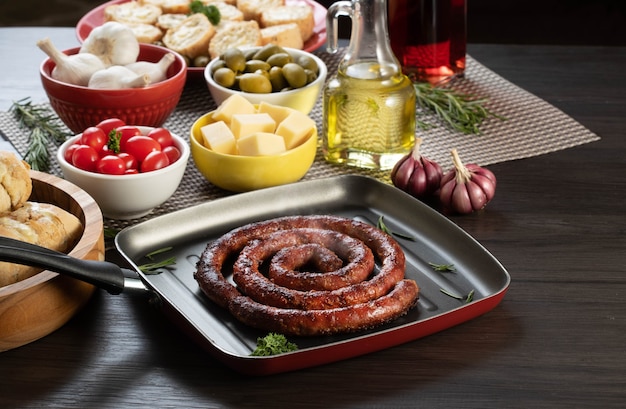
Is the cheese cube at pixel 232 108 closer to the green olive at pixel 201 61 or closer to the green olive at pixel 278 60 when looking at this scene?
the green olive at pixel 278 60

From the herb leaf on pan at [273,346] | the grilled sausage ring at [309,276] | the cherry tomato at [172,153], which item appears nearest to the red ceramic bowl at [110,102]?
the cherry tomato at [172,153]

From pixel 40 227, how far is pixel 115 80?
678 millimetres

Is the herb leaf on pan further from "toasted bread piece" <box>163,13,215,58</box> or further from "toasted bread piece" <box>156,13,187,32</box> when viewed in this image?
"toasted bread piece" <box>156,13,187,32</box>

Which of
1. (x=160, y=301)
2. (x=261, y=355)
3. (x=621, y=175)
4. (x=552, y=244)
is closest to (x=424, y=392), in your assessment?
(x=261, y=355)

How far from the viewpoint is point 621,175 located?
1971mm

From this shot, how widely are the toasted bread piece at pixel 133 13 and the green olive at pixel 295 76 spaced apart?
Result: 699 mm

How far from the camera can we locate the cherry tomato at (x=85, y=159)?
176 cm

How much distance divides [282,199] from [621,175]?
772mm

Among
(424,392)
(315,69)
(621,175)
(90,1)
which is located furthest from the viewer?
(90,1)

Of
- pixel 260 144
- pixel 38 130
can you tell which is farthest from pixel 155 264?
pixel 38 130

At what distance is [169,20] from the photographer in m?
2.66

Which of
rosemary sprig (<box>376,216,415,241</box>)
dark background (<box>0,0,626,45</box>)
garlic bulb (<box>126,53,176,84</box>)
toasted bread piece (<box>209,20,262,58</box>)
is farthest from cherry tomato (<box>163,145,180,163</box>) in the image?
dark background (<box>0,0,626,45</box>)

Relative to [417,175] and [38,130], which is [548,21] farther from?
[38,130]

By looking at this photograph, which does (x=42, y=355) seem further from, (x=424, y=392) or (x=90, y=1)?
(x=90, y=1)
